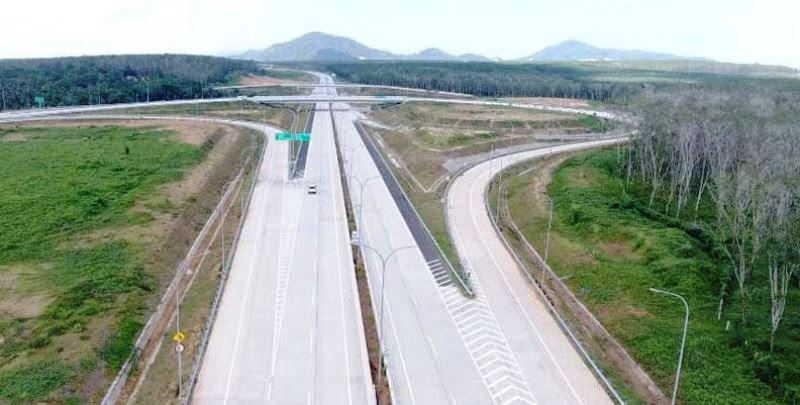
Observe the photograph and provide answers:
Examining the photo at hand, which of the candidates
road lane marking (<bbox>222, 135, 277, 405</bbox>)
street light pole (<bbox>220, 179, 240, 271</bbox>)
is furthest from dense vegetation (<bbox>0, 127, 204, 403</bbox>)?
road lane marking (<bbox>222, 135, 277, 405</bbox>)

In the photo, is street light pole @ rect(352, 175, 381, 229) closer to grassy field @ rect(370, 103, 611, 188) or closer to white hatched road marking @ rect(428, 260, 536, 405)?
grassy field @ rect(370, 103, 611, 188)

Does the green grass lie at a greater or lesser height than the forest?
lesser

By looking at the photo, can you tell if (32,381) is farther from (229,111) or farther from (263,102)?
(263,102)

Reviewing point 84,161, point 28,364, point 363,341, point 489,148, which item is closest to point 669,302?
point 363,341

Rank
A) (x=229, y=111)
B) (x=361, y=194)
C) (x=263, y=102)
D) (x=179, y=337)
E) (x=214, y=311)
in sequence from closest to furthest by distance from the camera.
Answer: (x=179, y=337) → (x=214, y=311) → (x=361, y=194) → (x=229, y=111) → (x=263, y=102)

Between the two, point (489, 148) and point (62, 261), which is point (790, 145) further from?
point (62, 261)

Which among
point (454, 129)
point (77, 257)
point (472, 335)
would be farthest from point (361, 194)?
point (454, 129)

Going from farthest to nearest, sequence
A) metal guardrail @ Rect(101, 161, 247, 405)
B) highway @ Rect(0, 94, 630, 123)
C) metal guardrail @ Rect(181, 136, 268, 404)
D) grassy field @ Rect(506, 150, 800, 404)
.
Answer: highway @ Rect(0, 94, 630, 123) → grassy field @ Rect(506, 150, 800, 404) → metal guardrail @ Rect(101, 161, 247, 405) → metal guardrail @ Rect(181, 136, 268, 404)
